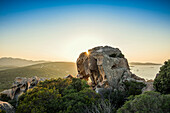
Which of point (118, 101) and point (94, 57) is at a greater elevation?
point (94, 57)

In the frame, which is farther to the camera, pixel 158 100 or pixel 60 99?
pixel 60 99

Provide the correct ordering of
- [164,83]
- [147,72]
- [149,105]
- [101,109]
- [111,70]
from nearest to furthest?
[149,105], [101,109], [164,83], [111,70], [147,72]

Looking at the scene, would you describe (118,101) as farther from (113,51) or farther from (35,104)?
(113,51)

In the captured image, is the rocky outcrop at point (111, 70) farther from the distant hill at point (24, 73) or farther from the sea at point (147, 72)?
the distant hill at point (24, 73)

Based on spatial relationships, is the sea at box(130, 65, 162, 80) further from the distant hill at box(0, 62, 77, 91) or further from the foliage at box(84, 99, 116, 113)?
the distant hill at box(0, 62, 77, 91)

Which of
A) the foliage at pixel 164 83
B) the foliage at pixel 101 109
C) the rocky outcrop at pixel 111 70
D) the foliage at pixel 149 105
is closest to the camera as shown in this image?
the foliage at pixel 149 105

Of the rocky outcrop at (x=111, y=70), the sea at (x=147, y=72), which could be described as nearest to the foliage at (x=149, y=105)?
the rocky outcrop at (x=111, y=70)

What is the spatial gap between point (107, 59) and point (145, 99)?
14017 mm

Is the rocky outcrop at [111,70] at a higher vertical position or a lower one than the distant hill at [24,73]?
higher

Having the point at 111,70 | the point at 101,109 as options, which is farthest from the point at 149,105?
the point at 111,70

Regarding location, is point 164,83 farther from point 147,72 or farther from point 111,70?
point 147,72

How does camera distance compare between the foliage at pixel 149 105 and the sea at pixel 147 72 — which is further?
the sea at pixel 147 72

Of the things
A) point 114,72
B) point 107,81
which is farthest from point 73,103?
point 114,72

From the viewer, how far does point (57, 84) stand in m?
16.4
